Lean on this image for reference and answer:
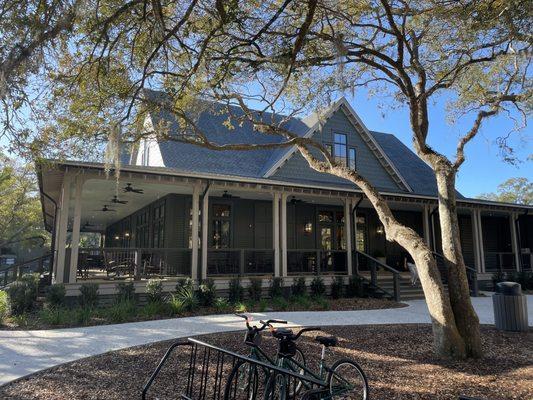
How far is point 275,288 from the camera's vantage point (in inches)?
505

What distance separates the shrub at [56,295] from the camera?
32.6 ft

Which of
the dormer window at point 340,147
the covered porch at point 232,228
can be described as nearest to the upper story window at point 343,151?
the dormer window at point 340,147

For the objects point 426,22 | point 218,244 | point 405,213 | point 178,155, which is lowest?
point 218,244

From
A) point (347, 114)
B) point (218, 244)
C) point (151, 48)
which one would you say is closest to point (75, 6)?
point (151, 48)

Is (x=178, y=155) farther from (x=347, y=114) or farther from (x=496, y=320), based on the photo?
(x=496, y=320)

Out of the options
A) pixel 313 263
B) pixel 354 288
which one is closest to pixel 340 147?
pixel 313 263

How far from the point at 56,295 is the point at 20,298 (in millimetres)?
952

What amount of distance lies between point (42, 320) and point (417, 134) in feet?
29.2

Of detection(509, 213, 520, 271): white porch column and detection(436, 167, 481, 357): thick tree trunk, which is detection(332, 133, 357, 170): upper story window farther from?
detection(436, 167, 481, 357): thick tree trunk

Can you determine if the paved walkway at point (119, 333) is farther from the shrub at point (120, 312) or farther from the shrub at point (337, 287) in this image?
the shrub at point (337, 287)

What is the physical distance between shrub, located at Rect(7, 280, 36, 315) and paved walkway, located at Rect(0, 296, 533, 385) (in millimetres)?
1919

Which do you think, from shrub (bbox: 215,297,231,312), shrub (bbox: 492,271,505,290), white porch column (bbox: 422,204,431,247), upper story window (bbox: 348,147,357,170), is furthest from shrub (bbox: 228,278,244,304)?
shrub (bbox: 492,271,505,290)

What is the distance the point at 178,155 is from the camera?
14781 millimetres

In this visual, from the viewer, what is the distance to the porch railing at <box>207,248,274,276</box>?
1426 cm
